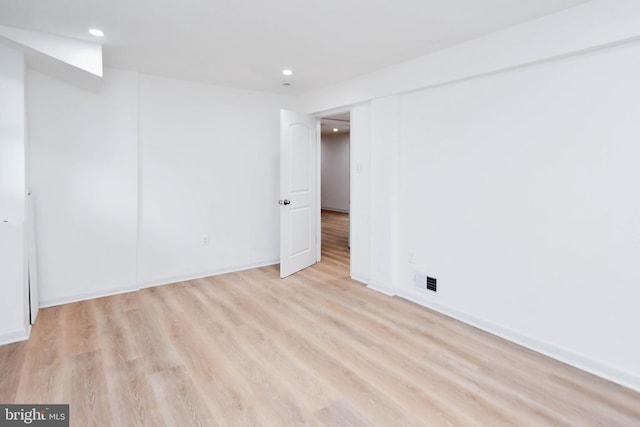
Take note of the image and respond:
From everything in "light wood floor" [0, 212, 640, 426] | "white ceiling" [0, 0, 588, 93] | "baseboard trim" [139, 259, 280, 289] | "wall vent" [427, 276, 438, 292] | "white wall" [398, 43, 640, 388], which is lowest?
"light wood floor" [0, 212, 640, 426]

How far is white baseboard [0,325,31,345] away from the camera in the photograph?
2525 mm

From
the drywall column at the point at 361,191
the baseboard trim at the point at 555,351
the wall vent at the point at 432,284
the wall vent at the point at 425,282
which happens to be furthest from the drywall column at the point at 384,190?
the baseboard trim at the point at 555,351

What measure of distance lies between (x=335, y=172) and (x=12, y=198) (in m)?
8.59

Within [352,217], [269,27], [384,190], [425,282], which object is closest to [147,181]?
[269,27]

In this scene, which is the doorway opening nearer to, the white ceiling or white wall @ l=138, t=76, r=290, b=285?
white wall @ l=138, t=76, r=290, b=285

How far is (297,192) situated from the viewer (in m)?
4.41

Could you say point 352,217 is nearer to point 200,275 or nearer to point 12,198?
point 200,275

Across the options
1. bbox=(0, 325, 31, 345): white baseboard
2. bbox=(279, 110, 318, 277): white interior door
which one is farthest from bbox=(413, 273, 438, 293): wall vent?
bbox=(0, 325, 31, 345): white baseboard

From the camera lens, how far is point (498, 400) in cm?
194

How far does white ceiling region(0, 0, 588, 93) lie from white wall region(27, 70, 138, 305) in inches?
19.4

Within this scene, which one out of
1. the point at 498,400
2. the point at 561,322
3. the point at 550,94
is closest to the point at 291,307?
the point at 498,400

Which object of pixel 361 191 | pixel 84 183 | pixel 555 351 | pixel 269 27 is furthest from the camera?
pixel 361 191

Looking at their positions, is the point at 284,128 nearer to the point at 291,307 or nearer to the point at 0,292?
the point at 291,307

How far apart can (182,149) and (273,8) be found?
2.21m
